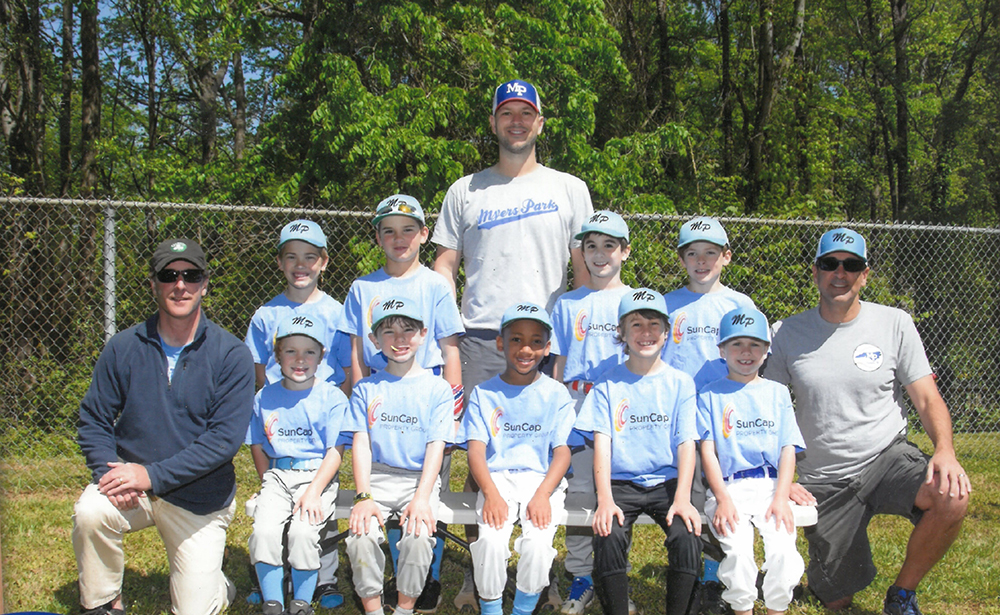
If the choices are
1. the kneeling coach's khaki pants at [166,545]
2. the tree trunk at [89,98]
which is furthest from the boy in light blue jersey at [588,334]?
the tree trunk at [89,98]

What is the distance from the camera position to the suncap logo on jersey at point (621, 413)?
3764 millimetres

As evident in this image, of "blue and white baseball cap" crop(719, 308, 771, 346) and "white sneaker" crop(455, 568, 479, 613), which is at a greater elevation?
"blue and white baseball cap" crop(719, 308, 771, 346)

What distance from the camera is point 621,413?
3768mm

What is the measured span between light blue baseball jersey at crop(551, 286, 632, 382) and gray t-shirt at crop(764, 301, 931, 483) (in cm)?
102

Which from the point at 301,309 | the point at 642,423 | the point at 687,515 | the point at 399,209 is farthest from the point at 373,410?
the point at 687,515

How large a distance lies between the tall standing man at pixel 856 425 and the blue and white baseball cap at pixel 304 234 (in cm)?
268

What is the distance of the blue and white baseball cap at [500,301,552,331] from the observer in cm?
372

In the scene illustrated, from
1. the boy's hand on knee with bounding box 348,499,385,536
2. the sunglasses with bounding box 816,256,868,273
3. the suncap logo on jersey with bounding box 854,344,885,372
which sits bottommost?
the boy's hand on knee with bounding box 348,499,385,536

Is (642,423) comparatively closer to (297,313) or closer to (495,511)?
(495,511)

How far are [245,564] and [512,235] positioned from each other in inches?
99.9

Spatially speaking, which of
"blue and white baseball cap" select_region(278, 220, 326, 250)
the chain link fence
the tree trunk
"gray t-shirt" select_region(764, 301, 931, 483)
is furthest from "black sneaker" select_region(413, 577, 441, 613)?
→ the tree trunk

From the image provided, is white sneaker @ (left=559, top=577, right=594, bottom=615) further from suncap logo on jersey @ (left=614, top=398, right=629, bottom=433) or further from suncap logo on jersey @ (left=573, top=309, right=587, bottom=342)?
suncap logo on jersey @ (left=573, top=309, right=587, bottom=342)

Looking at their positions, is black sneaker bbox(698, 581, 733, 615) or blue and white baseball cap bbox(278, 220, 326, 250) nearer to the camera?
black sneaker bbox(698, 581, 733, 615)

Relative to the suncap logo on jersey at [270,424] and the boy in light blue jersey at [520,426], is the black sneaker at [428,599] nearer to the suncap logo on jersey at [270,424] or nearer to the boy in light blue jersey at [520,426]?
the boy in light blue jersey at [520,426]
